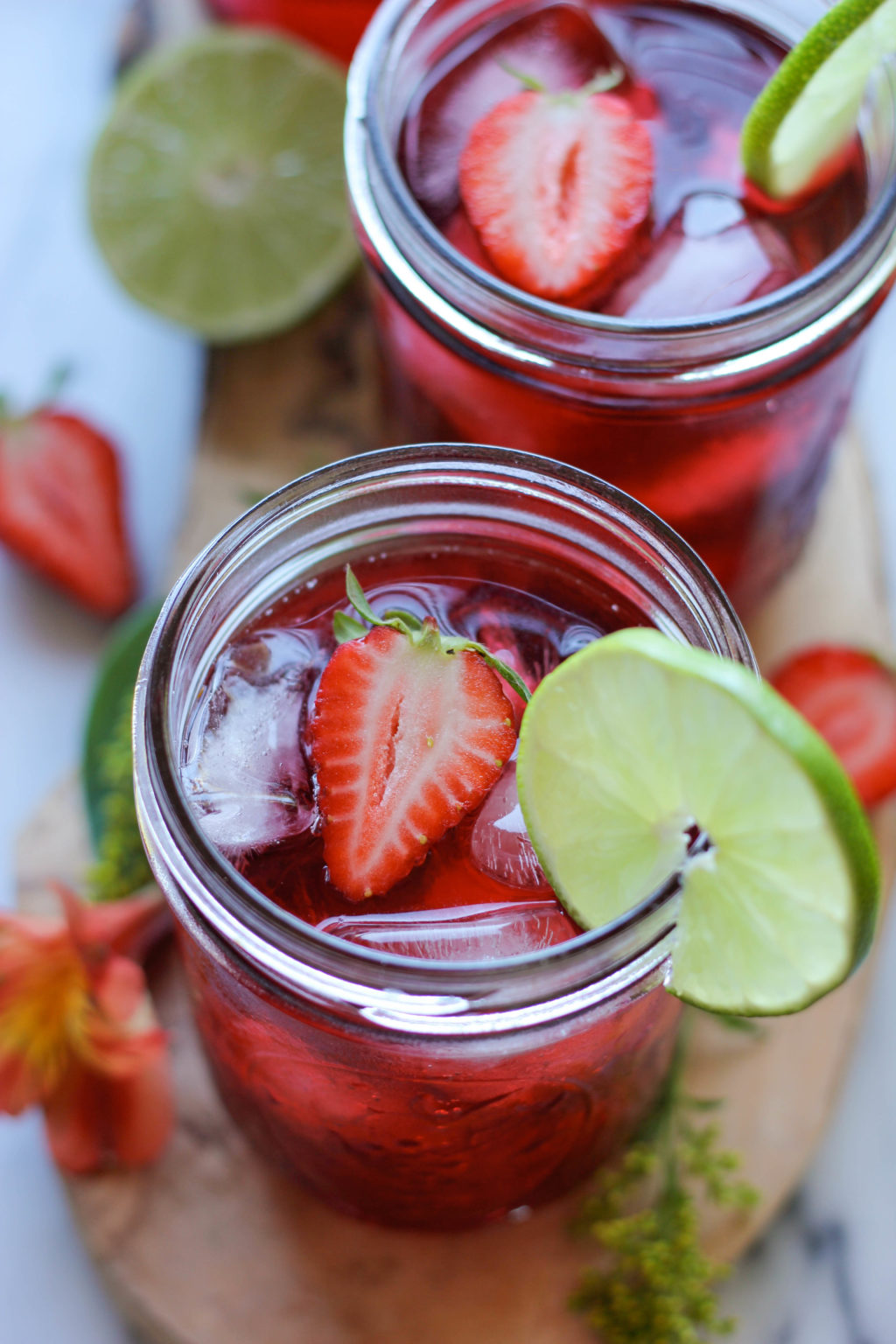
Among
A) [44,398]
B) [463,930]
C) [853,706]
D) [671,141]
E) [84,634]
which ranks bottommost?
[84,634]

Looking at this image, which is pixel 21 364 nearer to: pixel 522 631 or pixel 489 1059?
pixel 522 631

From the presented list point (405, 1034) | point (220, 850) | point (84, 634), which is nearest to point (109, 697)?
point (84, 634)

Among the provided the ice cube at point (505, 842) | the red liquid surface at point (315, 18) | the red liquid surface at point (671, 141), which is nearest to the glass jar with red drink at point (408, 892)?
the ice cube at point (505, 842)

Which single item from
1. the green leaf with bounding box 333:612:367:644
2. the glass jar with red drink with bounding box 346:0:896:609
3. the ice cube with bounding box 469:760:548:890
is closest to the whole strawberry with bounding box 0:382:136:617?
the glass jar with red drink with bounding box 346:0:896:609

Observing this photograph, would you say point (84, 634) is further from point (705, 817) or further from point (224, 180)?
point (705, 817)

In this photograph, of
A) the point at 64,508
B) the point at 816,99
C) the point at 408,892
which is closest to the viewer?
the point at 408,892

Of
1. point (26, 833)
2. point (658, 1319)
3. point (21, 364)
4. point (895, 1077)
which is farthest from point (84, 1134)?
point (21, 364)

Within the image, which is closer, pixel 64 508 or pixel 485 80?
pixel 485 80
